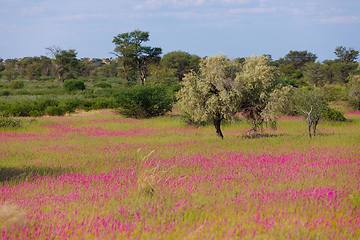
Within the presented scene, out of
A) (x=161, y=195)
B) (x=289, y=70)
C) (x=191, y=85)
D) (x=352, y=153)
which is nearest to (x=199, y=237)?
(x=161, y=195)

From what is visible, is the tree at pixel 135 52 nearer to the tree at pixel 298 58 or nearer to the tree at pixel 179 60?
the tree at pixel 179 60

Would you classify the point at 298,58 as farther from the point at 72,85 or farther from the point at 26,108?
the point at 26,108

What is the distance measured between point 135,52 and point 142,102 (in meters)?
49.4

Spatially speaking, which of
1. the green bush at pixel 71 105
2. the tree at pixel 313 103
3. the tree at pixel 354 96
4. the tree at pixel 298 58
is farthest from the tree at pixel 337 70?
the tree at pixel 313 103

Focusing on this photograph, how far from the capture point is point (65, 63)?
8356cm

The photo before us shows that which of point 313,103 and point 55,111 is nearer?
point 313,103

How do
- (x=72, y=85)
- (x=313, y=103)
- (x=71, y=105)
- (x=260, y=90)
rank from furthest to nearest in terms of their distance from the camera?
1. (x=72, y=85)
2. (x=71, y=105)
3. (x=313, y=103)
4. (x=260, y=90)

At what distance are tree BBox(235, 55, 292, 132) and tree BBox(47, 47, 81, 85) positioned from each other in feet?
242

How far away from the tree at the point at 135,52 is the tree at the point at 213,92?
2467 inches

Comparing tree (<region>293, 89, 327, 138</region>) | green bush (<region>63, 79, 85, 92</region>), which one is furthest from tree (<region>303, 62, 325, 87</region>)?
tree (<region>293, 89, 327, 138</region>)

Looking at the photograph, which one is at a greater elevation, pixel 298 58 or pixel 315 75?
pixel 298 58

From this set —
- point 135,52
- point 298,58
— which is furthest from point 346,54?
point 135,52

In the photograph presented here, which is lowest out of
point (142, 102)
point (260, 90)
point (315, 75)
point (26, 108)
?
point (26, 108)

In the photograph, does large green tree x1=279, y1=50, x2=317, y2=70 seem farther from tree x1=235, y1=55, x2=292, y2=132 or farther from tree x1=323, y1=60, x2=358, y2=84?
tree x1=235, y1=55, x2=292, y2=132
